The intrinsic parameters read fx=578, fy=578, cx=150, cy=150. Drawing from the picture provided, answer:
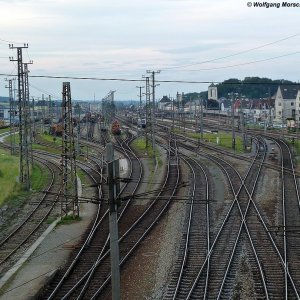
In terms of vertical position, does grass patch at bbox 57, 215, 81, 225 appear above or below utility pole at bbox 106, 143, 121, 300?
below

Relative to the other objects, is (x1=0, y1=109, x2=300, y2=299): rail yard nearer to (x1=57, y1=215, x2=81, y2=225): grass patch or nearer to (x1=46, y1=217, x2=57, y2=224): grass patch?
(x1=46, y1=217, x2=57, y2=224): grass patch

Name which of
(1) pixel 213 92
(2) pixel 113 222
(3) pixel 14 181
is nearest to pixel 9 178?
(3) pixel 14 181

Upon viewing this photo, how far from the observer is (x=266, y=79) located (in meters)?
133

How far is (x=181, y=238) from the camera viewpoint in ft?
56.4

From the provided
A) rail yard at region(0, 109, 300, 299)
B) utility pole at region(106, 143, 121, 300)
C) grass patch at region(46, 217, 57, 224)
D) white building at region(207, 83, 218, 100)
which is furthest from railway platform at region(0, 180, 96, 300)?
white building at region(207, 83, 218, 100)

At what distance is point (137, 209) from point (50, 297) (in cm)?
948

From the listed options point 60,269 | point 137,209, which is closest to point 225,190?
point 137,209

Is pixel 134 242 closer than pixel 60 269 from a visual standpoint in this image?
No

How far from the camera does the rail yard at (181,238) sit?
12.9 metres

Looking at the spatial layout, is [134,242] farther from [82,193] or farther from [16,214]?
[82,193]

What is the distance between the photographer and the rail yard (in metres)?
12.9

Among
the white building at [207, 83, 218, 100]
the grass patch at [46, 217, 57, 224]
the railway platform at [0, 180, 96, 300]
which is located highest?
the white building at [207, 83, 218, 100]

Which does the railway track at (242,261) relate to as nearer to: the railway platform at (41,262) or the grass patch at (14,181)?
the railway platform at (41,262)

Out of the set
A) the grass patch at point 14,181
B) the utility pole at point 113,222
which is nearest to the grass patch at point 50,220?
the grass patch at point 14,181
